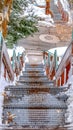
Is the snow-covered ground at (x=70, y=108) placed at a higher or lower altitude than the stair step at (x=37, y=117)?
higher

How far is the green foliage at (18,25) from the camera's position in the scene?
8.28m

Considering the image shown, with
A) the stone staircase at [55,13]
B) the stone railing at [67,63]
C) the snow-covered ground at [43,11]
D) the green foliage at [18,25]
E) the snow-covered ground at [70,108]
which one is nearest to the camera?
the snow-covered ground at [70,108]

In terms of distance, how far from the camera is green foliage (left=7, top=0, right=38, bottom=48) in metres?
8.28

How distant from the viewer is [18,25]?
8250mm

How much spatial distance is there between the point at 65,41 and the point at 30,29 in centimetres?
486

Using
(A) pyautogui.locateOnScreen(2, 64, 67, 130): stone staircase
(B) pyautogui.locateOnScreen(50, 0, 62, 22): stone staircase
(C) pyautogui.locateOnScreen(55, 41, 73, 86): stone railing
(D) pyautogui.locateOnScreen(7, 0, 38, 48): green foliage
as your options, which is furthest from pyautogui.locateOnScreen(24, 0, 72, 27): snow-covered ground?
(A) pyautogui.locateOnScreen(2, 64, 67, 130): stone staircase

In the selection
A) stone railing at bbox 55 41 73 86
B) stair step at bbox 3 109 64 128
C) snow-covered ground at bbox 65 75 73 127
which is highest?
stone railing at bbox 55 41 73 86

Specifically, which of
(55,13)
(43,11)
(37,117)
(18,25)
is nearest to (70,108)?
(37,117)

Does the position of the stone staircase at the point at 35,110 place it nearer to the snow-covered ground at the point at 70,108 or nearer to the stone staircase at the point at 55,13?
the snow-covered ground at the point at 70,108

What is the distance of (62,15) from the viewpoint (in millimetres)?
16547

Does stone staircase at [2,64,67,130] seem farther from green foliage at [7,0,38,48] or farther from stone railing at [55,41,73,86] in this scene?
green foliage at [7,0,38,48]

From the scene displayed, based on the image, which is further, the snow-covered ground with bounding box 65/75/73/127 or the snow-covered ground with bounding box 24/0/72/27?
the snow-covered ground with bounding box 24/0/72/27

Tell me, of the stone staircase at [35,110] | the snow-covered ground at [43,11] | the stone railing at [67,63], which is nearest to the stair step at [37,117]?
the stone staircase at [35,110]

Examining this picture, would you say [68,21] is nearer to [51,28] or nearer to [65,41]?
[51,28]
